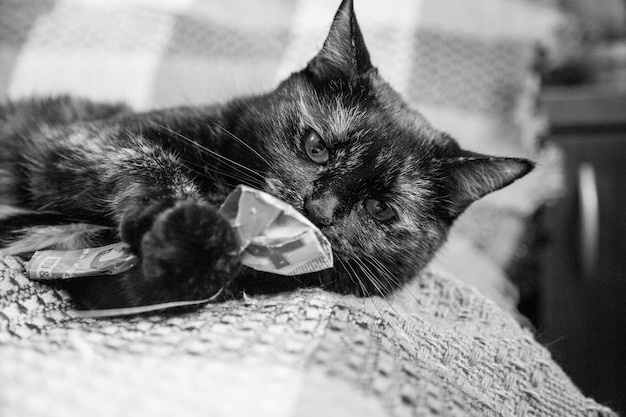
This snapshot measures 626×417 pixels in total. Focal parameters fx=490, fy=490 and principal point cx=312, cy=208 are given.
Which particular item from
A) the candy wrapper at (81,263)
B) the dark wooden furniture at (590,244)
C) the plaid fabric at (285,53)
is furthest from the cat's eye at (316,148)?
the dark wooden furniture at (590,244)

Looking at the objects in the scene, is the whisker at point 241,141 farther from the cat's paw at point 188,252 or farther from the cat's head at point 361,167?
the cat's paw at point 188,252

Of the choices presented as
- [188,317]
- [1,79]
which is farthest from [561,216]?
[1,79]

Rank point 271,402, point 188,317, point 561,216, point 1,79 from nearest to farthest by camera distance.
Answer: point 271,402, point 188,317, point 1,79, point 561,216

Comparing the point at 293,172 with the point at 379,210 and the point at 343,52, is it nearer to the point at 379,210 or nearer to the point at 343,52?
the point at 379,210

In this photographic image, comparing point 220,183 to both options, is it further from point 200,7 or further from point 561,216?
point 561,216

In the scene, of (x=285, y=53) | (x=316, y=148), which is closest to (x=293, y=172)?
(x=316, y=148)

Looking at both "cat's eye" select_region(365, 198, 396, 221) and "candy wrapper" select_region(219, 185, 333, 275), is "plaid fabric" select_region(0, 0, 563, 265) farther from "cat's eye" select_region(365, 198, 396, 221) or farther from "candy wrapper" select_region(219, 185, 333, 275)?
"candy wrapper" select_region(219, 185, 333, 275)

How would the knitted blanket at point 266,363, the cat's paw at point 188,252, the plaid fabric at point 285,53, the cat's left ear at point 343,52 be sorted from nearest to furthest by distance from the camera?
the knitted blanket at point 266,363
the cat's paw at point 188,252
the cat's left ear at point 343,52
the plaid fabric at point 285,53
